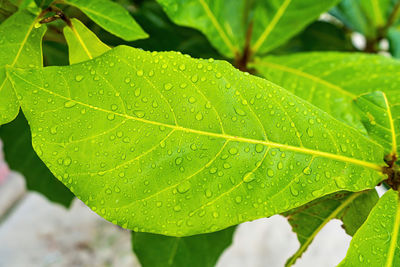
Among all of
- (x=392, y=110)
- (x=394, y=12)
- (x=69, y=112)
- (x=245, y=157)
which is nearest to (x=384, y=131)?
(x=392, y=110)

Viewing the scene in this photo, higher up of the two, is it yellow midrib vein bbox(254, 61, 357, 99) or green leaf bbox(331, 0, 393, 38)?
green leaf bbox(331, 0, 393, 38)

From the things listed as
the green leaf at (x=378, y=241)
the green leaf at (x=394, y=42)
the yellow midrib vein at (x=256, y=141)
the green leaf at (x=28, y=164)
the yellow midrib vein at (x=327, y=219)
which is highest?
the green leaf at (x=394, y=42)

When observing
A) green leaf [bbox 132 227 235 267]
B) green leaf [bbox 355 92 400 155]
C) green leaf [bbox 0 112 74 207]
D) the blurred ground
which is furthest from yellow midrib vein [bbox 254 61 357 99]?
the blurred ground

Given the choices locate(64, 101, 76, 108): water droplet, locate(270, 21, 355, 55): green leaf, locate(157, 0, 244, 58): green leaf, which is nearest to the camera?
locate(64, 101, 76, 108): water droplet

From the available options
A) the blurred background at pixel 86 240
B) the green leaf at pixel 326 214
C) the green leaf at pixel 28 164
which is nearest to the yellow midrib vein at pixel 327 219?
the green leaf at pixel 326 214

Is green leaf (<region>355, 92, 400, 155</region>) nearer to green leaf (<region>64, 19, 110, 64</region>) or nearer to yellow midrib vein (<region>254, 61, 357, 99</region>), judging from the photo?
yellow midrib vein (<region>254, 61, 357, 99</region>)

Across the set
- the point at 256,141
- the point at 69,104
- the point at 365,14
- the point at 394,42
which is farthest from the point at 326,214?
the point at 365,14

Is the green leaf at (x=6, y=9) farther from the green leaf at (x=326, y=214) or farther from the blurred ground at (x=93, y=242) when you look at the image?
the blurred ground at (x=93, y=242)

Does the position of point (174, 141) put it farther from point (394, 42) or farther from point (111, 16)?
point (394, 42)
